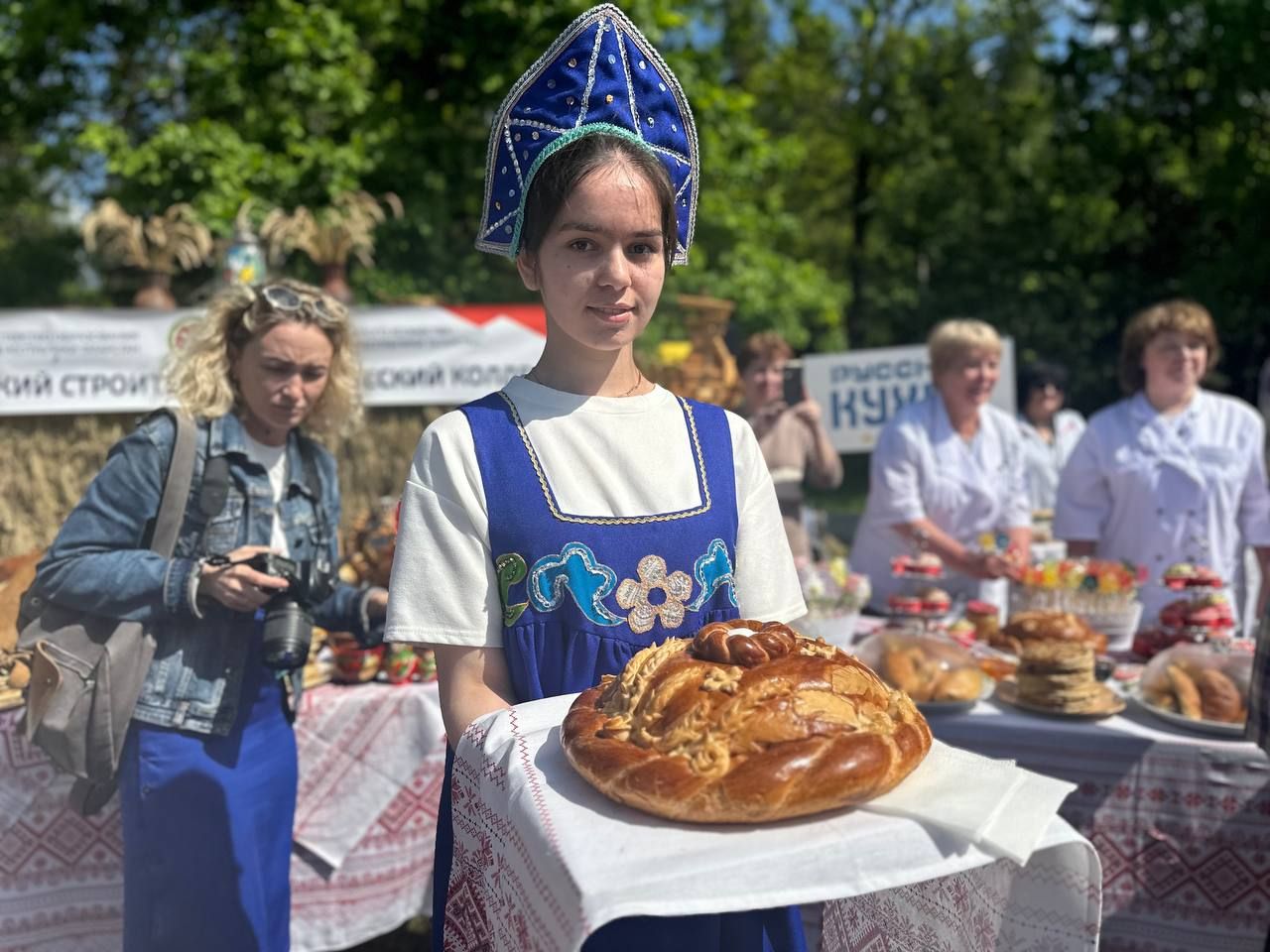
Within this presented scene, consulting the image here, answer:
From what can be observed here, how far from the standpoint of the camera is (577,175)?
4.90 feet

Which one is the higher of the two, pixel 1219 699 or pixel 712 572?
pixel 712 572

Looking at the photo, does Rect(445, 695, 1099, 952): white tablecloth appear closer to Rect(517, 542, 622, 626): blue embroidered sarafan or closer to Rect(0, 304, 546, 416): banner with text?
Rect(517, 542, 622, 626): blue embroidered sarafan

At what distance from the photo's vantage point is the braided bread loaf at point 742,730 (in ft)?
3.87

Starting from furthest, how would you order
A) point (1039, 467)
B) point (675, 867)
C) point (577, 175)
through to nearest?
point (1039, 467), point (577, 175), point (675, 867)

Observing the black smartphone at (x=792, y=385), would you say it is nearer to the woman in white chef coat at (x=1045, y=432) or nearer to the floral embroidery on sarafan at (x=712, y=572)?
the woman in white chef coat at (x=1045, y=432)

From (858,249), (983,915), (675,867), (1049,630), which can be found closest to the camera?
(675,867)

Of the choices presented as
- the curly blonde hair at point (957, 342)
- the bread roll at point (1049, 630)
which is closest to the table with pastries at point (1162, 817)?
the bread roll at point (1049, 630)

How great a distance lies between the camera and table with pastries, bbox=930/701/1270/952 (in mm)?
2777

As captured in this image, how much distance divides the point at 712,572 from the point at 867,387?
19.8 feet

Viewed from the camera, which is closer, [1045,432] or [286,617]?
[286,617]

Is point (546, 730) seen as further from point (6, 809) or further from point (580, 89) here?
point (6, 809)

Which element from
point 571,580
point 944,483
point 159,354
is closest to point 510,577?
point 571,580

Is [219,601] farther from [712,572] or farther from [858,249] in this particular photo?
[858,249]

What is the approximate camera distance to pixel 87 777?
2398 millimetres
